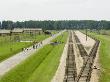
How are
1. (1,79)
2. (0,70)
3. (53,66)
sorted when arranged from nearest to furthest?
(1,79), (0,70), (53,66)

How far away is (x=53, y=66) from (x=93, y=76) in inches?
373

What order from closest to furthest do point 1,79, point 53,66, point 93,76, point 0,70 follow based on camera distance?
point 1,79, point 93,76, point 0,70, point 53,66

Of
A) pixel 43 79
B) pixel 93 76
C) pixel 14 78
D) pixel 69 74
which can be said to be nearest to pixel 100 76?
pixel 93 76

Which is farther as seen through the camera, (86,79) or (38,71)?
(38,71)

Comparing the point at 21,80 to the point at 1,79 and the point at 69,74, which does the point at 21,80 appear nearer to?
the point at 1,79

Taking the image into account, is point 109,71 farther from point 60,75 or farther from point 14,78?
point 14,78

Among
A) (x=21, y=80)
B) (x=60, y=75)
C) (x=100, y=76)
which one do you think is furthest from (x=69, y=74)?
(x=21, y=80)

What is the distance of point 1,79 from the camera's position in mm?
33188

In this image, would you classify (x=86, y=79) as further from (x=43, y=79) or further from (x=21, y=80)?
(x=21, y=80)

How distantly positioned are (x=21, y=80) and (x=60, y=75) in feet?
15.7

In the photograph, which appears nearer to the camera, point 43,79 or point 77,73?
point 43,79

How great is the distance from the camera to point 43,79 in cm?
3469

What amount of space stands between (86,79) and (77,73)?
13.3ft

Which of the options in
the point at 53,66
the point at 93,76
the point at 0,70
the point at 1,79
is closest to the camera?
the point at 1,79
